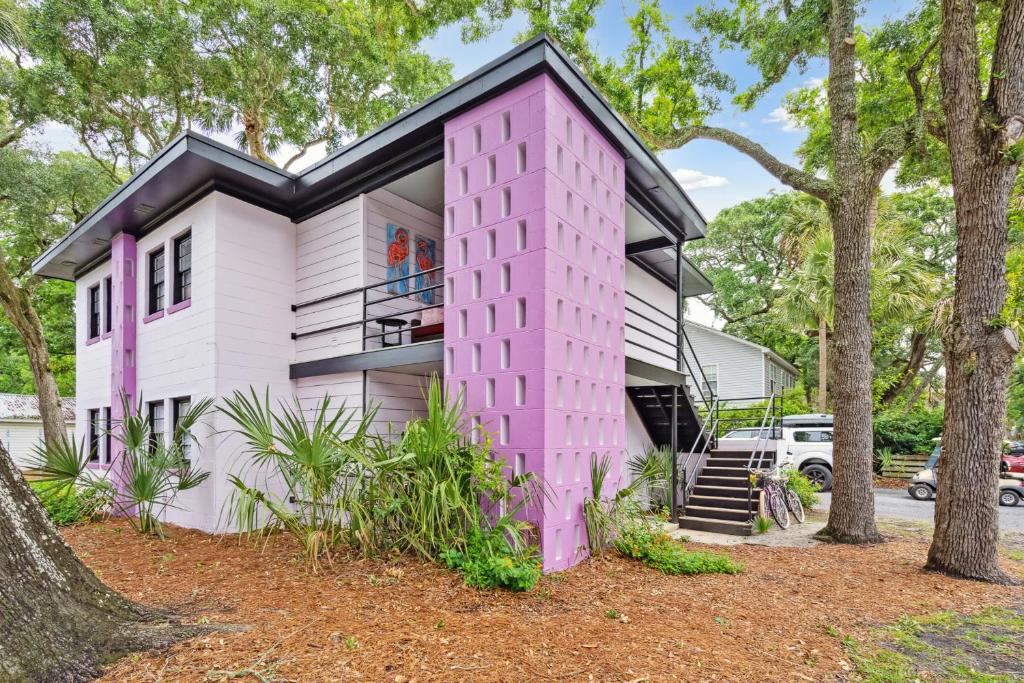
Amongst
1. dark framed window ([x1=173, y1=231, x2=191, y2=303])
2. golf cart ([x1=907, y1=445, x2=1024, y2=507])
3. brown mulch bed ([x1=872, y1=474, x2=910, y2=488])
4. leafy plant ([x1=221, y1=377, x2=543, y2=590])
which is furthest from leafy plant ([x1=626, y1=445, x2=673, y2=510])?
brown mulch bed ([x1=872, y1=474, x2=910, y2=488])

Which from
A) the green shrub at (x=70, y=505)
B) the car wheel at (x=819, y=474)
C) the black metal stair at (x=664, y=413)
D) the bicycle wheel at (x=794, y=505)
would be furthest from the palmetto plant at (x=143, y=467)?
the car wheel at (x=819, y=474)

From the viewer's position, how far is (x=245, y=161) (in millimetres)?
8102

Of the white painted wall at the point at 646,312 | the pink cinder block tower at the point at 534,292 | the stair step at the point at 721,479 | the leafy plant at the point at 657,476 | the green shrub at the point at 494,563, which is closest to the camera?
the green shrub at the point at 494,563

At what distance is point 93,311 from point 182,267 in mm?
4881

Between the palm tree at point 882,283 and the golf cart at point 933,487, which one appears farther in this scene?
the palm tree at point 882,283

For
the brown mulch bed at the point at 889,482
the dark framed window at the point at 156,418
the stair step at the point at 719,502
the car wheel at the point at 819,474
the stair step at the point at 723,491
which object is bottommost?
the brown mulch bed at the point at 889,482

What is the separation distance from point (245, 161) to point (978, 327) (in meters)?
9.84

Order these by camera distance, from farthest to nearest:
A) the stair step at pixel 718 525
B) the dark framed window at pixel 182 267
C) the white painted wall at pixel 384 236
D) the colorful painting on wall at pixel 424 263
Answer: the colorful painting on wall at pixel 424 263 → the dark framed window at pixel 182 267 → the stair step at pixel 718 525 → the white painted wall at pixel 384 236

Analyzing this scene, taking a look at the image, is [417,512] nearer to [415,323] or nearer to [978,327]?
[415,323]

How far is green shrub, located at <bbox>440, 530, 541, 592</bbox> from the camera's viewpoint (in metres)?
5.14

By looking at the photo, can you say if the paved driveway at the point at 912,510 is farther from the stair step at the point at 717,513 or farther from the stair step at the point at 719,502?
the stair step at the point at 717,513

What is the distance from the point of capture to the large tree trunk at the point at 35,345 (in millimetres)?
14320

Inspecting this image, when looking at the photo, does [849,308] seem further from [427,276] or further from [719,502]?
[427,276]

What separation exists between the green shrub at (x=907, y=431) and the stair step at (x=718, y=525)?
1210cm
